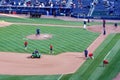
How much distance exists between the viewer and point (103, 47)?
50719 millimetres

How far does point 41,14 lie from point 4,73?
129 feet

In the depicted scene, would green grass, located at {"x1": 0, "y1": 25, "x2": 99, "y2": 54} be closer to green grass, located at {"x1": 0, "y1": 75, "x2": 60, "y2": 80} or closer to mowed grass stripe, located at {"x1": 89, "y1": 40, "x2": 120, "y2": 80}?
mowed grass stripe, located at {"x1": 89, "y1": 40, "x2": 120, "y2": 80}

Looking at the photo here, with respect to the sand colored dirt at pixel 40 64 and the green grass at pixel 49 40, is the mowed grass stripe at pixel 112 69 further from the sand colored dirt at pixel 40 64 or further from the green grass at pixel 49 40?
the green grass at pixel 49 40

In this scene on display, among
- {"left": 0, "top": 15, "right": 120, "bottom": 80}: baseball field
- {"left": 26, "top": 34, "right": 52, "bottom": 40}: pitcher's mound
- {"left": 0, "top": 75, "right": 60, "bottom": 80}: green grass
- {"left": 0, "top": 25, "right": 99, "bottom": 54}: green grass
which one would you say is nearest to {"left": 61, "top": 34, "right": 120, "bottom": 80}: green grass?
{"left": 0, "top": 15, "right": 120, "bottom": 80}: baseball field

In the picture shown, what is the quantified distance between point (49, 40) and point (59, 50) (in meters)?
6.10

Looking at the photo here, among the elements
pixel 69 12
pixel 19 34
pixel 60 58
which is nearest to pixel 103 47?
pixel 60 58

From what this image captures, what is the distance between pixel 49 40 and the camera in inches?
2176

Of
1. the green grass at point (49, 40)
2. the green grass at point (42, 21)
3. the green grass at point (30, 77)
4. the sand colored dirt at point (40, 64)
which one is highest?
the green grass at point (42, 21)

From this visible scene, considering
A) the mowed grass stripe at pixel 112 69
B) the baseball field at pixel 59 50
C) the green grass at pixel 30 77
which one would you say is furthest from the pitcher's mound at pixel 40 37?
the green grass at pixel 30 77

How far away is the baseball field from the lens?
40.0 metres

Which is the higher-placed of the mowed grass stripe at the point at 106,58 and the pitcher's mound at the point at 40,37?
the pitcher's mound at the point at 40,37

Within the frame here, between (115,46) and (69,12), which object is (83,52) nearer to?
(115,46)

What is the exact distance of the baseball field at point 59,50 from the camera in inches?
1574

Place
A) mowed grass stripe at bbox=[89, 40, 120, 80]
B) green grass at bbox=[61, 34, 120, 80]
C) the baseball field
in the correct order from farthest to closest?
the baseball field
mowed grass stripe at bbox=[89, 40, 120, 80]
green grass at bbox=[61, 34, 120, 80]
